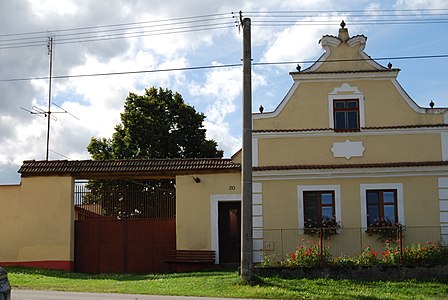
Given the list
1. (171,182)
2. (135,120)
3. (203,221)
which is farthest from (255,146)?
(135,120)

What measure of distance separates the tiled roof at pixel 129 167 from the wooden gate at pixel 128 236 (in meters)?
0.77

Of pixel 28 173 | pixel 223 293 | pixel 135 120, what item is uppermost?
pixel 135 120

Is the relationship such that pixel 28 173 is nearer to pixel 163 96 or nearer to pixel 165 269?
pixel 165 269

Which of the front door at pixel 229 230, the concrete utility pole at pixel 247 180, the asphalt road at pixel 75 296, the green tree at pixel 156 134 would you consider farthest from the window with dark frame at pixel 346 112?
the green tree at pixel 156 134

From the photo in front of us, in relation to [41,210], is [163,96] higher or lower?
higher

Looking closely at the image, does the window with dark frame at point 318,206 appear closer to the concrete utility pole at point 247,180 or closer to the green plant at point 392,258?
the green plant at point 392,258

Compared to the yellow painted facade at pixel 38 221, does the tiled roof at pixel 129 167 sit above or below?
above

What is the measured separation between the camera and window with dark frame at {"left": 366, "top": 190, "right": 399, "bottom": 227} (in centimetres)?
2297

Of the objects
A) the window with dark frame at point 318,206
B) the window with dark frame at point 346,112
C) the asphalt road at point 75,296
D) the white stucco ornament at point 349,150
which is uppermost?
the window with dark frame at point 346,112

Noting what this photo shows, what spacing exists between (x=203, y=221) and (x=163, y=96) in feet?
54.9

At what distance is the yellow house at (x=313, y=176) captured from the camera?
22.9 metres

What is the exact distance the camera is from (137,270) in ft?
79.0

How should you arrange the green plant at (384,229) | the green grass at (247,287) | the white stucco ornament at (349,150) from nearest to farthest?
the green grass at (247,287) → the green plant at (384,229) → the white stucco ornament at (349,150)

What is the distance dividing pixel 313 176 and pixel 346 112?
2.60 meters
